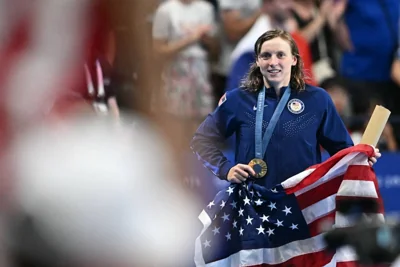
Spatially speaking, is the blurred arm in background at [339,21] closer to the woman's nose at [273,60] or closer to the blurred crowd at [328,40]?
the blurred crowd at [328,40]

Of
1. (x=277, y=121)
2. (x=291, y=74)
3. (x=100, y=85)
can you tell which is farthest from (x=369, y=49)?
(x=100, y=85)

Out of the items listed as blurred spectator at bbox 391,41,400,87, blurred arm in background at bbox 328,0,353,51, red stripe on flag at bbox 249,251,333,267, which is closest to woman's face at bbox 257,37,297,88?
red stripe on flag at bbox 249,251,333,267

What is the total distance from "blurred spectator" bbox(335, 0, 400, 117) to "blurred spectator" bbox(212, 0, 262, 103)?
92 cm

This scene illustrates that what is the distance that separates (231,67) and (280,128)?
245cm

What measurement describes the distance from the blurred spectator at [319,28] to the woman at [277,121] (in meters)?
2.82

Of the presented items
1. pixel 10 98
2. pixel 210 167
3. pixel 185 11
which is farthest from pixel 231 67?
pixel 10 98

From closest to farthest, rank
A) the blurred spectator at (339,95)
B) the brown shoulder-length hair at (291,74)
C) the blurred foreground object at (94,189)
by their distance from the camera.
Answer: the blurred foreground object at (94,189)
the brown shoulder-length hair at (291,74)
the blurred spectator at (339,95)

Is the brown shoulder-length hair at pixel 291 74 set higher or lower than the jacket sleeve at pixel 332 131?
higher

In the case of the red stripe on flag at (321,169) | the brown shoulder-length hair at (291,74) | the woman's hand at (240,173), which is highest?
the brown shoulder-length hair at (291,74)

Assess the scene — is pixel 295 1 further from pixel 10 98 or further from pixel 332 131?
pixel 10 98

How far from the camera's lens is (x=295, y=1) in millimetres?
8141

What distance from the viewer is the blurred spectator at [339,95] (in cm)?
811

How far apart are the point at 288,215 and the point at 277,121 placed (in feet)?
1.74

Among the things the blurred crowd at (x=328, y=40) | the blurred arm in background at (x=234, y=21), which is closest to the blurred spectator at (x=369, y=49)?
the blurred crowd at (x=328, y=40)
